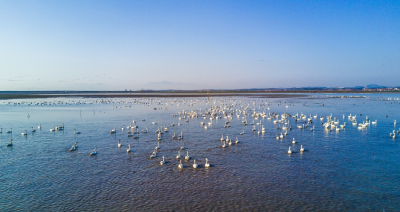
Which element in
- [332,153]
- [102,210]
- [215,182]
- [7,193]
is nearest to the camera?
[102,210]

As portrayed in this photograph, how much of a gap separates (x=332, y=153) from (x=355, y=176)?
543 cm

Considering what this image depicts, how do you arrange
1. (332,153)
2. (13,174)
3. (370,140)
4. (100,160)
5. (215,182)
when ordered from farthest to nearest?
(370,140) < (332,153) < (100,160) < (13,174) < (215,182)

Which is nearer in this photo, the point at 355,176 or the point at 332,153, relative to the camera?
the point at 355,176

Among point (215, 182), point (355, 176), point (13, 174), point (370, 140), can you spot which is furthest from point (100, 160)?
point (370, 140)

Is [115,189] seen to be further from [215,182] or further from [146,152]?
[146,152]

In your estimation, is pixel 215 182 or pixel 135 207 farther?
pixel 215 182

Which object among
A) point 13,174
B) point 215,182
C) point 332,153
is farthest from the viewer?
point 332,153

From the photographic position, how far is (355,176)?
17297 millimetres

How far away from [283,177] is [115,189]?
10.5 m

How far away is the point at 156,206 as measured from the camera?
1367 cm

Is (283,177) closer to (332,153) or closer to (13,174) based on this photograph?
(332,153)

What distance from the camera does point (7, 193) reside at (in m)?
15.1

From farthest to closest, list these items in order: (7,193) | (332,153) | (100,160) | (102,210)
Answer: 1. (332,153)
2. (100,160)
3. (7,193)
4. (102,210)

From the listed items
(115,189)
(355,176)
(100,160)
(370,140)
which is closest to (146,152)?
(100,160)
